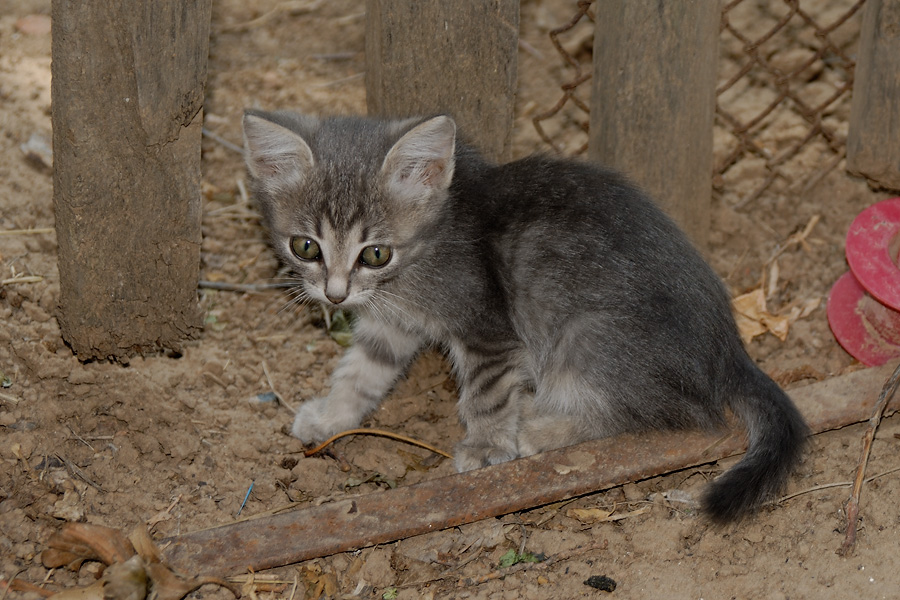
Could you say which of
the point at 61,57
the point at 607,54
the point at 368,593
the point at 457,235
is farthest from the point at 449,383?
the point at 61,57

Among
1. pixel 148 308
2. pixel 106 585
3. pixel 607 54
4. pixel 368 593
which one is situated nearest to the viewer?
pixel 106 585

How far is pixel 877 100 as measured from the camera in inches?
150

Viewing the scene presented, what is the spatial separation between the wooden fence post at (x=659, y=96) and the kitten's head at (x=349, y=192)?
0.87m

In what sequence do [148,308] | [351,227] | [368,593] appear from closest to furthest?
[368,593], [351,227], [148,308]

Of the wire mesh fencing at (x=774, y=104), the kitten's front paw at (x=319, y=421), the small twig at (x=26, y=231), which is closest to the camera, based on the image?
the kitten's front paw at (x=319, y=421)

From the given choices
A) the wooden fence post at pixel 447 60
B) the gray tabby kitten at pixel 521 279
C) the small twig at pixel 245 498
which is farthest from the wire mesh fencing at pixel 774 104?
the small twig at pixel 245 498

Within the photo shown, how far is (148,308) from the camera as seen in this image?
3.37 meters

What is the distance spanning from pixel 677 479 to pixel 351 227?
140 cm

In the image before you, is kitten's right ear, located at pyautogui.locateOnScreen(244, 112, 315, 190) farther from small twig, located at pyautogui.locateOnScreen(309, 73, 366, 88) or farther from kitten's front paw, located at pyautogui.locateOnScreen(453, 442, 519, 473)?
small twig, located at pyautogui.locateOnScreen(309, 73, 366, 88)

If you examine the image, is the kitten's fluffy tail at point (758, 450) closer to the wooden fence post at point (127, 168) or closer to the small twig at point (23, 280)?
the wooden fence post at point (127, 168)

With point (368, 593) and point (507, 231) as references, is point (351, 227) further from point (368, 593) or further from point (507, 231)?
point (368, 593)

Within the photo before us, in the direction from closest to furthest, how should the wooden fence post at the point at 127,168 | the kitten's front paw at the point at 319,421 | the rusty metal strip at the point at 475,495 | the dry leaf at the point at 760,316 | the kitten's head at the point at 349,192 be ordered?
the rusty metal strip at the point at 475,495 < the wooden fence post at the point at 127,168 < the kitten's head at the point at 349,192 < the kitten's front paw at the point at 319,421 < the dry leaf at the point at 760,316

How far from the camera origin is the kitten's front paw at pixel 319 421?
3.43 meters

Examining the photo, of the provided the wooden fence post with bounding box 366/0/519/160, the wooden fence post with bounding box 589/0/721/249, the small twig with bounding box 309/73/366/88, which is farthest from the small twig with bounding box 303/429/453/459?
the small twig with bounding box 309/73/366/88
